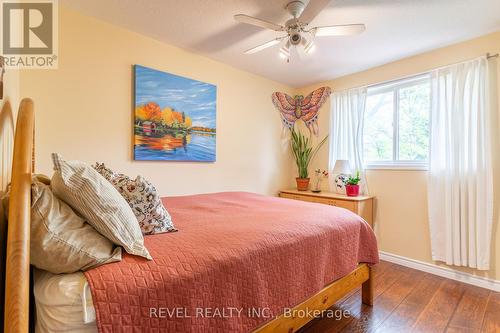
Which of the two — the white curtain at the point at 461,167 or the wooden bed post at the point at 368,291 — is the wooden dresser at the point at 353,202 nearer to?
the white curtain at the point at 461,167

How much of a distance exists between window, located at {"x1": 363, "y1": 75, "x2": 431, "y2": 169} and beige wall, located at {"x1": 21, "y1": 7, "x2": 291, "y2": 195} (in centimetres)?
167

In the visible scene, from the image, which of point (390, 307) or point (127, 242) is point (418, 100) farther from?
point (127, 242)

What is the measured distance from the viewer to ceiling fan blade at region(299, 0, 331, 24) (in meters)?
1.57

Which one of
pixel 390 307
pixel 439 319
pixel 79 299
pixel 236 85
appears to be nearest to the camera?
pixel 79 299

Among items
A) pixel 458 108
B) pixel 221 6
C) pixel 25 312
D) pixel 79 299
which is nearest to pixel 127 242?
pixel 79 299

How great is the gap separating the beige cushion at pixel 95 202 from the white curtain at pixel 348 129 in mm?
2931

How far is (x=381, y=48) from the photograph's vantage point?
8.55 ft

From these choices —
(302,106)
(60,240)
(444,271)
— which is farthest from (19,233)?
(302,106)

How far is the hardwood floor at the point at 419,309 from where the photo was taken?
1677 mm

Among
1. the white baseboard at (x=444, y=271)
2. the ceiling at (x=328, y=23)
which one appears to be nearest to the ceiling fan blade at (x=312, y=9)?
the ceiling at (x=328, y=23)

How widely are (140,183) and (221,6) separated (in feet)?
5.20

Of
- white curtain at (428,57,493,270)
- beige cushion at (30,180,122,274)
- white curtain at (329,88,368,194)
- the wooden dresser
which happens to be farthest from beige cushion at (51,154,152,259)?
white curtain at (329,88,368,194)

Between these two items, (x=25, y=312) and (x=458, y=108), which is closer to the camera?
(x=25, y=312)

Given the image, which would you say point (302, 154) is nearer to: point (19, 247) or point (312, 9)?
point (312, 9)
